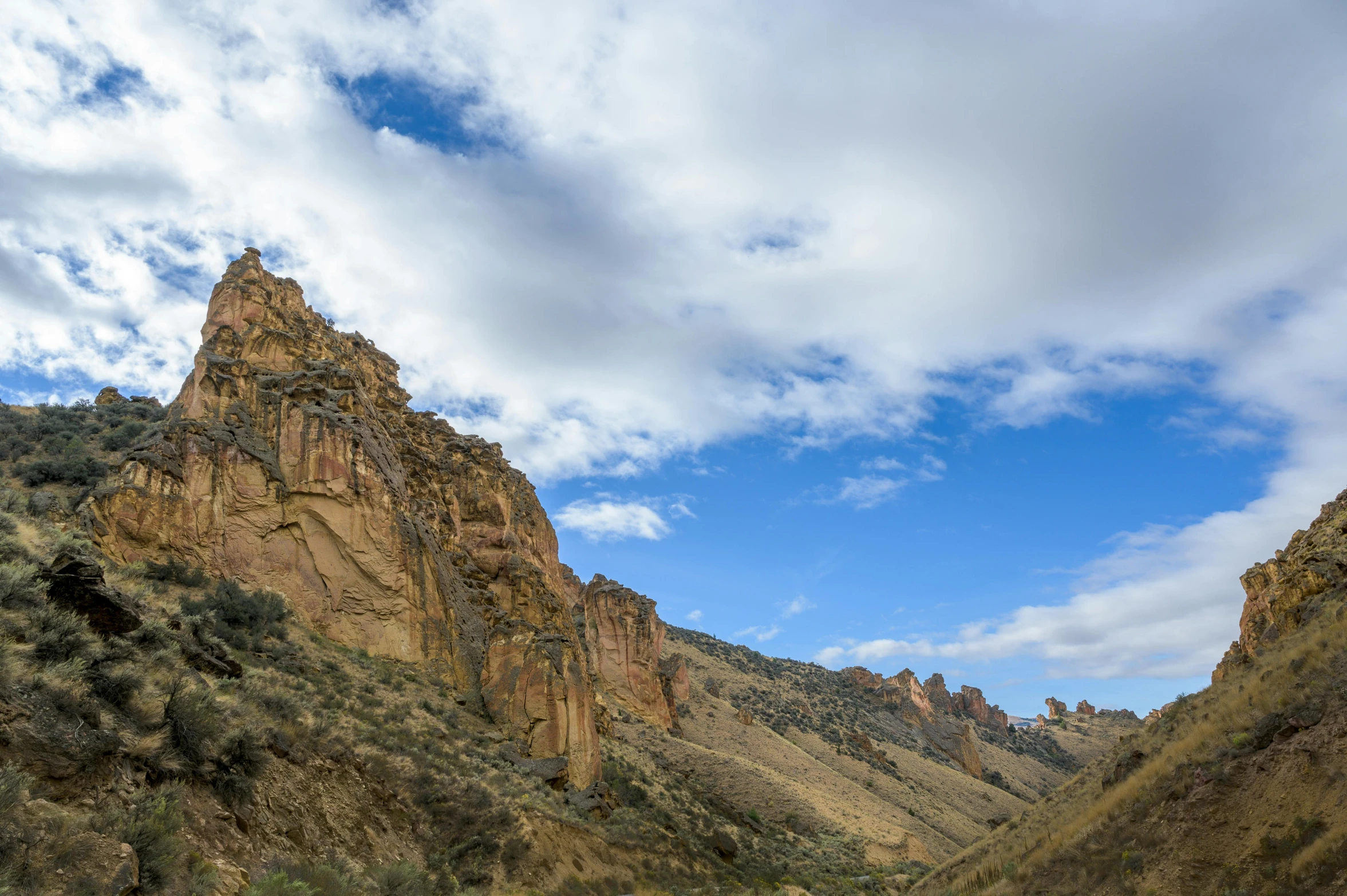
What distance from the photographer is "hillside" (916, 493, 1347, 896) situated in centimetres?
1055

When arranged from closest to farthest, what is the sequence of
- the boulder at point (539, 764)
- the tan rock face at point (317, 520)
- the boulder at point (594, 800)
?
the boulder at point (594, 800), the tan rock face at point (317, 520), the boulder at point (539, 764)

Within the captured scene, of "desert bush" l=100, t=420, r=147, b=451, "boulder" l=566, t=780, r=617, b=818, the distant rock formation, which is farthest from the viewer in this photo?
the distant rock formation

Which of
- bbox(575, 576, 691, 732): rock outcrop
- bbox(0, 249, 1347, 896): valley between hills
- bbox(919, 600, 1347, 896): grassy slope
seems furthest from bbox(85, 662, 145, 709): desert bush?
bbox(575, 576, 691, 732): rock outcrop

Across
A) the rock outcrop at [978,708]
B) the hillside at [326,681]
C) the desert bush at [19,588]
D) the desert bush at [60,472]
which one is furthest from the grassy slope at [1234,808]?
the rock outcrop at [978,708]

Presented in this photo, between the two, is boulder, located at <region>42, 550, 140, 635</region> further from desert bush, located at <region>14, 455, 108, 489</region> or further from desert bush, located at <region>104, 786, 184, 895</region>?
desert bush, located at <region>14, 455, 108, 489</region>

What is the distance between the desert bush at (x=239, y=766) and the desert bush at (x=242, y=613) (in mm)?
10137

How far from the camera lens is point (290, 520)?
2805 cm

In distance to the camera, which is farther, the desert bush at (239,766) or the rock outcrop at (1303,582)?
the rock outcrop at (1303,582)

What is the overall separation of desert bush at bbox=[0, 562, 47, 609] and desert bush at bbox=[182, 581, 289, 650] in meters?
10.9

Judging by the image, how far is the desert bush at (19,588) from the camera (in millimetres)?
9742

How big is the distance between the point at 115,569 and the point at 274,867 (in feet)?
49.2

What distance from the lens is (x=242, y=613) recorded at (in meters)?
23.1

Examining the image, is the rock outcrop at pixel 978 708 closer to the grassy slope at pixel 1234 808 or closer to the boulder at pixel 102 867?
the grassy slope at pixel 1234 808

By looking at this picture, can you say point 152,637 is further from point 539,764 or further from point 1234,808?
point 1234,808
